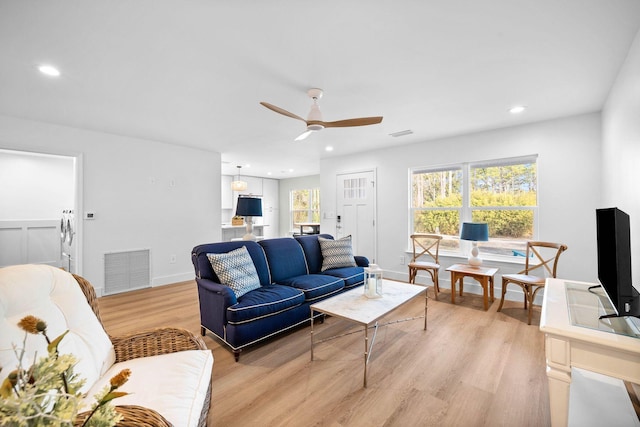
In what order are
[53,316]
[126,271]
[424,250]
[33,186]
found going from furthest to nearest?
[33,186] → [424,250] → [126,271] → [53,316]

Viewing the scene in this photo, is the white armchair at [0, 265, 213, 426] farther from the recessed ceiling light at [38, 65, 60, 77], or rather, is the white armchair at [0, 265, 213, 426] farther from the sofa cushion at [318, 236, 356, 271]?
the sofa cushion at [318, 236, 356, 271]

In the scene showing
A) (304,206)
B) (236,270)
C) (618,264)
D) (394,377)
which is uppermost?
(304,206)

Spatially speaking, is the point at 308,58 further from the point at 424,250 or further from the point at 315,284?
the point at 424,250

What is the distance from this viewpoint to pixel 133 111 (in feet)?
11.0

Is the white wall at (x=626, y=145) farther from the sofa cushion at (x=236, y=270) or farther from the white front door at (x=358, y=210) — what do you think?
the white front door at (x=358, y=210)

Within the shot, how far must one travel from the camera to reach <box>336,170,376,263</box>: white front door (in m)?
5.43

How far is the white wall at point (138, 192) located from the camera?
153 inches

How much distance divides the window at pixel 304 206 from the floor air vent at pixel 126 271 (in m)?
5.07

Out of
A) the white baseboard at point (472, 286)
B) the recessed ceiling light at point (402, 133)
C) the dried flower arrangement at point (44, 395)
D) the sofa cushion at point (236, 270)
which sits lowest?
the white baseboard at point (472, 286)

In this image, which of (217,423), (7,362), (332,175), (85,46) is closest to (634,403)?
(217,423)

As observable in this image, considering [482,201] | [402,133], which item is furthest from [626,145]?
[402,133]

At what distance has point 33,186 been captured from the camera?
554cm

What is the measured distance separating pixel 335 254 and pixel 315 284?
82 cm

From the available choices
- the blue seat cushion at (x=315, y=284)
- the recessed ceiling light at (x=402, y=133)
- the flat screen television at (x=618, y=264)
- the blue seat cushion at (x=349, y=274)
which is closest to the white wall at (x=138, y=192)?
the blue seat cushion at (x=315, y=284)
